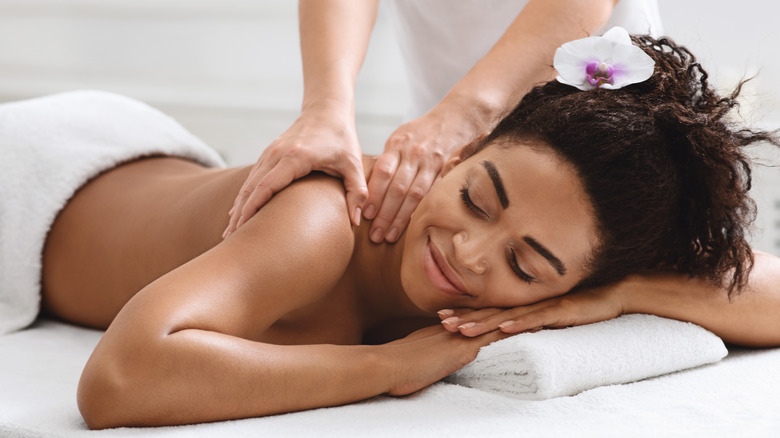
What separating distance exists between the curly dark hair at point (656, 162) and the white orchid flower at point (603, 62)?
21 millimetres

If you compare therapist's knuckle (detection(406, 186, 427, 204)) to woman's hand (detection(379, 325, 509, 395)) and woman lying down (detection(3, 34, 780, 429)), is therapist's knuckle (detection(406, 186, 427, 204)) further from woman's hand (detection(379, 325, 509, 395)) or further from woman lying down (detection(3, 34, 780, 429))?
woman's hand (detection(379, 325, 509, 395))

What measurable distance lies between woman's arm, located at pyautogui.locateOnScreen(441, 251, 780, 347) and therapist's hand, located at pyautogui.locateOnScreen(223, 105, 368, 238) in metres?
0.25

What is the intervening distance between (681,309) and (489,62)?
52cm

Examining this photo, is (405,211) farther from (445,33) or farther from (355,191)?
(445,33)

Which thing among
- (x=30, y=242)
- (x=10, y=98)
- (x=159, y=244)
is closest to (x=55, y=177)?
(x=30, y=242)

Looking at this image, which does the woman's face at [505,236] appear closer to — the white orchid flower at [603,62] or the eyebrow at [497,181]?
the eyebrow at [497,181]

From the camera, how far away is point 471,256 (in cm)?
112

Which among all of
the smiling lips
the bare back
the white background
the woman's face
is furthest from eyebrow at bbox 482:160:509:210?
the white background

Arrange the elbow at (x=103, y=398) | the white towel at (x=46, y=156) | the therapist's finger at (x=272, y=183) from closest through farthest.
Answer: the elbow at (x=103, y=398) → the therapist's finger at (x=272, y=183) → the white towel at (x=46, y=156)

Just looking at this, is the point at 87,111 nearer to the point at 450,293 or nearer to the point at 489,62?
the point at 489,62

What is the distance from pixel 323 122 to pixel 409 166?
151 millimetres

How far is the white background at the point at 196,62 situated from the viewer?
8.48 ft

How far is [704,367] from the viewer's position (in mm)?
1281

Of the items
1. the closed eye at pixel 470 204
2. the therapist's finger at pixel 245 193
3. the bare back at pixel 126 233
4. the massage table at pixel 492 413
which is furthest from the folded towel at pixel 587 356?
the bare back at pixel 126 233
